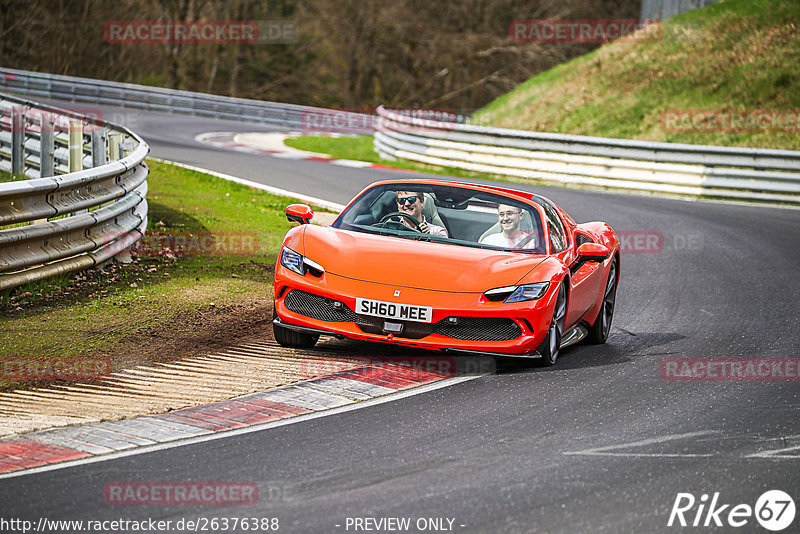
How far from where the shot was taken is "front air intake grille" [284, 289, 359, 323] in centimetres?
757

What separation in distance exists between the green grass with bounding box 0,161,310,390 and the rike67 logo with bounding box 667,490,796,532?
421 centimetres

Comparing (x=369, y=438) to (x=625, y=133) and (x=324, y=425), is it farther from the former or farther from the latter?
(x=625, y=133)

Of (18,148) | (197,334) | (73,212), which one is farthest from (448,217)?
(18,148)

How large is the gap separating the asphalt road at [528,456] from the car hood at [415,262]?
2.38ft

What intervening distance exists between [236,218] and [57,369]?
24.7 ft

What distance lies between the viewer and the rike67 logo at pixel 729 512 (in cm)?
481

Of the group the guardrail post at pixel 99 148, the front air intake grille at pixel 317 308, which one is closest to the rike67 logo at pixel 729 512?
the front air intake grille at pixel 317 308

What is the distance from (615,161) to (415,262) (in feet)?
51.9

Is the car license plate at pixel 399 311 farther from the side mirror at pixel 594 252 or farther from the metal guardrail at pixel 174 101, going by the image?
the metal guardrail at pixel 174 101

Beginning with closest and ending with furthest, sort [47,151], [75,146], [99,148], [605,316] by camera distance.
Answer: [605,316] → [47,151] → [75,146] → [99,148]

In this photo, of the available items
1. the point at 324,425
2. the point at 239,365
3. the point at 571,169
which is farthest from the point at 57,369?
the point at 571,169

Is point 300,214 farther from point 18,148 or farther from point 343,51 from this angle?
point 343,51

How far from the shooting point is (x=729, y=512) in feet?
16.2

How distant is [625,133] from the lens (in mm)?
27359
